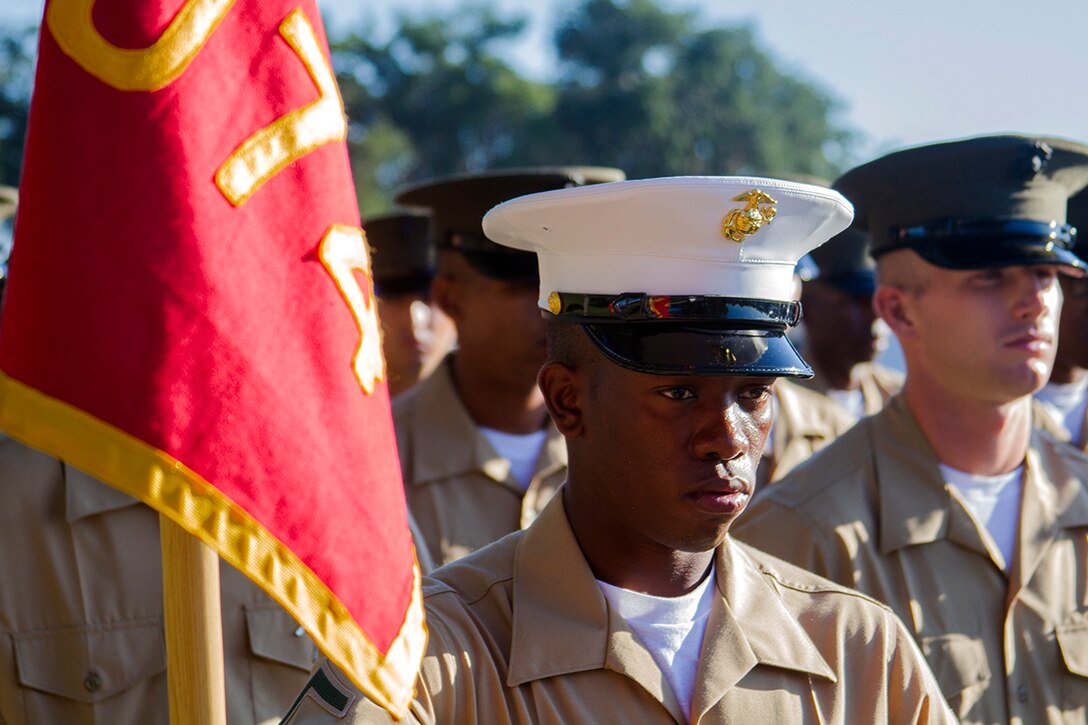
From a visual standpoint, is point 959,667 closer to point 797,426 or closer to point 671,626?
point 671,626

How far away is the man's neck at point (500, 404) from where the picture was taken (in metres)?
5.11

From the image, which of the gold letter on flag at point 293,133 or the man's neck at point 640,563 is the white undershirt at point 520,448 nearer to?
the man's neck at point 640,563

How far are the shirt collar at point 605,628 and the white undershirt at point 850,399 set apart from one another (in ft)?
15.9

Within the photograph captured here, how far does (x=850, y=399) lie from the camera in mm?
7500

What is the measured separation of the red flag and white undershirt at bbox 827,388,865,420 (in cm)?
556

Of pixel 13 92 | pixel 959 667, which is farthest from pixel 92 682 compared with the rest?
pixel 13 92

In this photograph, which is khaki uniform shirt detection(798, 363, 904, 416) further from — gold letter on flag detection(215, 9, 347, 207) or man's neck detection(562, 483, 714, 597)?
gold letter on flag detection(215, 9, 347, 207)

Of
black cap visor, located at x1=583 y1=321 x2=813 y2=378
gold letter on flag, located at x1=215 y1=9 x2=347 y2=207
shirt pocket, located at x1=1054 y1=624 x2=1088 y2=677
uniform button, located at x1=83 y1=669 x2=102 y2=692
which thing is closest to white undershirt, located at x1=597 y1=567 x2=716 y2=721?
black cap visor, located at x1=583 y1=321 x2=813 y2=378

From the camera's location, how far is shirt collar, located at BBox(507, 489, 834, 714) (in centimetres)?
246

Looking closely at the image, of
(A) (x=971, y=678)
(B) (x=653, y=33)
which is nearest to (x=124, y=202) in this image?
(A) (x=971, y=678)

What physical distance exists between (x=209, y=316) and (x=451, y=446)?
3.05 m

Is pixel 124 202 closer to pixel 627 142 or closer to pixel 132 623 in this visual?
pixel 132 623

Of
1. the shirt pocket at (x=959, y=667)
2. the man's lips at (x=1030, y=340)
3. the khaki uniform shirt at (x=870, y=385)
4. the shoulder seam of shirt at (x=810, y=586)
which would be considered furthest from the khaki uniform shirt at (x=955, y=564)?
the khaki uniform shirt at (x=870, y=385)

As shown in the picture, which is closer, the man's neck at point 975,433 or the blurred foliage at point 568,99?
the man's neck at point 975,433
